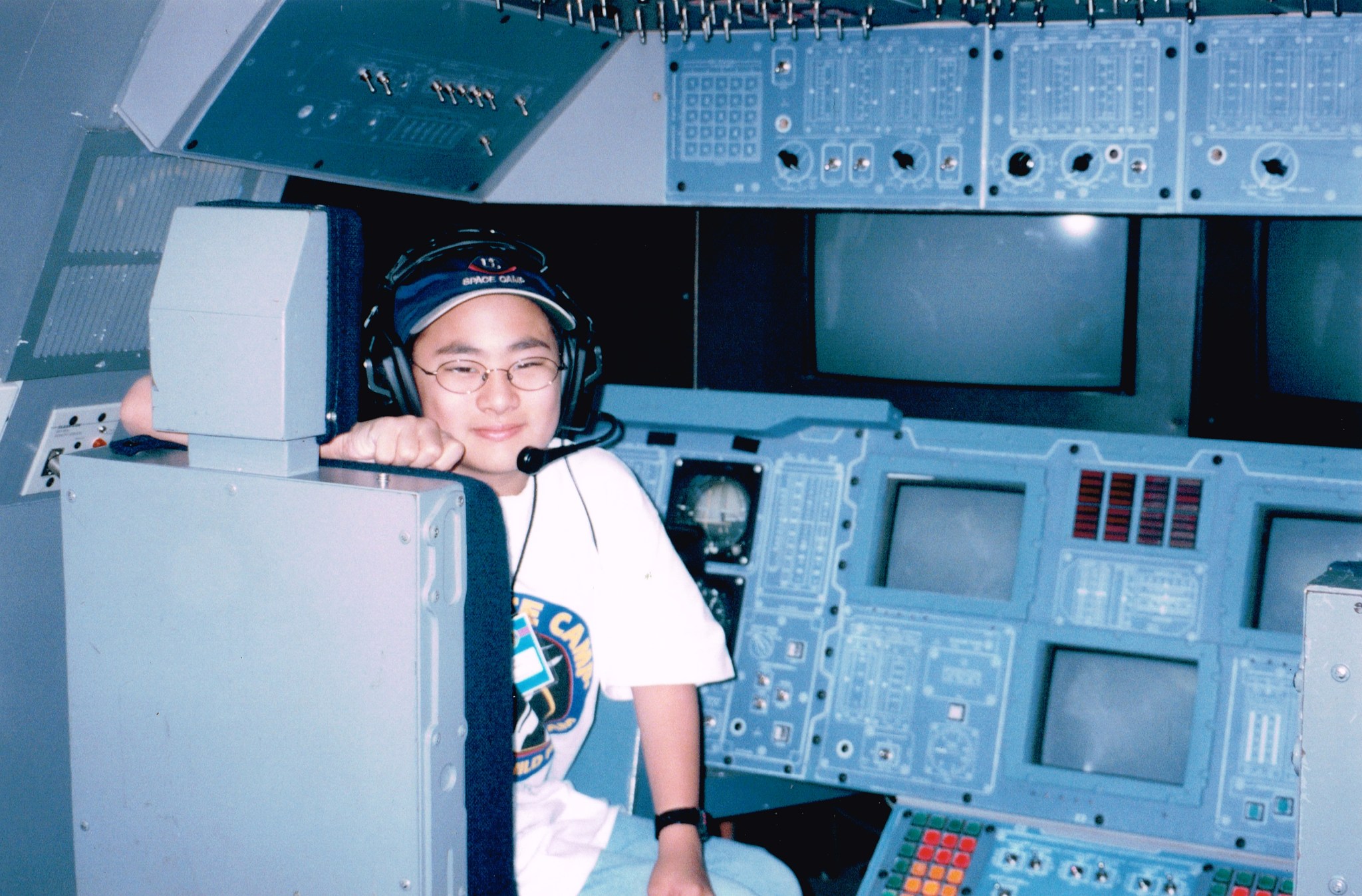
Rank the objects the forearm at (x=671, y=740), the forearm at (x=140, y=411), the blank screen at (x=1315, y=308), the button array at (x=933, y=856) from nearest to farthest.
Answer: the forearm at (x=140, y=411) → the forearm at (x=671, y=740) → the button array at (x=933, y=856) → the blank screen at (x=1315, y=308)

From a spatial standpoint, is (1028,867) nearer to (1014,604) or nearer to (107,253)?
(1014,604)

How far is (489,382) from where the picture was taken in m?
1.76

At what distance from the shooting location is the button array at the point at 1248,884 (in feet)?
6.02

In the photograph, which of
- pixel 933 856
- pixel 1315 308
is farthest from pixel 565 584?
pixel 1315 308

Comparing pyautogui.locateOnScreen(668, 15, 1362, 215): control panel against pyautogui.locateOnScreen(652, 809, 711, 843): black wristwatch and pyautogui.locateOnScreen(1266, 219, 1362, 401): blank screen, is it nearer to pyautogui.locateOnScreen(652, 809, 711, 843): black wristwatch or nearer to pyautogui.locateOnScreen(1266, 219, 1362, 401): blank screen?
pyautogui.locateOnScreen(1266, 219, 1362, 401): blank screen

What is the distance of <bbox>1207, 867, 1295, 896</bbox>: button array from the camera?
1.84 m

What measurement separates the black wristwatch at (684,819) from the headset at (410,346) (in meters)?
0.49

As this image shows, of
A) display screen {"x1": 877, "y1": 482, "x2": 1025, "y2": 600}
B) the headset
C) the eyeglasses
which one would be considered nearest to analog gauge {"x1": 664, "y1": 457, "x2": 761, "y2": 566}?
display screen {"x1": 877, "y1": 482, "x2": 1025, "y2": 600}

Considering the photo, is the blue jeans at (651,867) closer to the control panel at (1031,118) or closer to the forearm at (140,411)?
the forearm at (140,411)

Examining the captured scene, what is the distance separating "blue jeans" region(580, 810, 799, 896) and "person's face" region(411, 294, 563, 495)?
0.52m

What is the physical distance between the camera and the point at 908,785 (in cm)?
211

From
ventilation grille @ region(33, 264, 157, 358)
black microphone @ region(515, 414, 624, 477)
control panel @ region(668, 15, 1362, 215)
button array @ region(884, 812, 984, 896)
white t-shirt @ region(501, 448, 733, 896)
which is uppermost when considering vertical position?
control panel @ region(668, 15, 1362, 215)

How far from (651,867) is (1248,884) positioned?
836 mm

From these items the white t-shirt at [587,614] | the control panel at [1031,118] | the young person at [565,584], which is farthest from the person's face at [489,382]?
the control panel at [1031,118]
